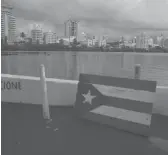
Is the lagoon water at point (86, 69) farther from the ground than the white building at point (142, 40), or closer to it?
closer to it

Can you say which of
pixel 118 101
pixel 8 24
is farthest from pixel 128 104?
pixel 8 24

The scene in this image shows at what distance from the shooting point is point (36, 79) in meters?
2.19

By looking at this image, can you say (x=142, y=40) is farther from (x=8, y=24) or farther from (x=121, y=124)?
(x=8, y=24)

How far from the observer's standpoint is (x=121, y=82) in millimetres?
1610

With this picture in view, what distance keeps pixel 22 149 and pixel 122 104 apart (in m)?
0.93

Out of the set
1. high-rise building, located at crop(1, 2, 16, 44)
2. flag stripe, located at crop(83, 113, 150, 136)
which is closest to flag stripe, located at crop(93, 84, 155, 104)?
flag stripe, located at crop(83, 113, 150, 136)

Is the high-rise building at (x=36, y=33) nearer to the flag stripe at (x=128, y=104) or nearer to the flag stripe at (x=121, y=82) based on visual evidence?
the flag stripe at (x=121, y=82)

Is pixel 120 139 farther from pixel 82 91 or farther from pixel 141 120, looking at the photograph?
pixel 82 91

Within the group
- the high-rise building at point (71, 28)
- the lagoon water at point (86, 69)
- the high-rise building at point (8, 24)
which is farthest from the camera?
the lagoon water at point (86, 69)

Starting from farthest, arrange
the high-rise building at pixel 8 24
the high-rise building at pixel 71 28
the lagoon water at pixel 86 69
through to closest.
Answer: the lagoon water at pixel 86 69
the high-rise building at pixel 71 28
the high-rise building at pixel 8 24

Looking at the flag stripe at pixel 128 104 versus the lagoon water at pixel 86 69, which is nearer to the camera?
the flag stripe at pixel 128 104

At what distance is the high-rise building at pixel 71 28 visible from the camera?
6.55 ft

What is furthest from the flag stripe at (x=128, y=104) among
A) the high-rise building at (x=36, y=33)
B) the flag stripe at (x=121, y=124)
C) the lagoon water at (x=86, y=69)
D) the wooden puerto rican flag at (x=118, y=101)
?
the lagoon water at (x=86, y=69)

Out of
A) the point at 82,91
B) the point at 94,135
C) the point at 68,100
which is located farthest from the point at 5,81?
the point at 94,135
